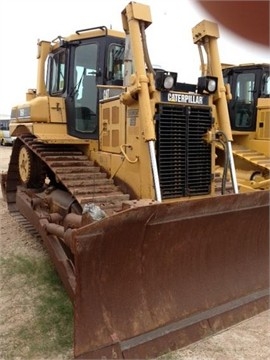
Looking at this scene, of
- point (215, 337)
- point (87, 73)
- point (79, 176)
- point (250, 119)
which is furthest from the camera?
point (250, 119)

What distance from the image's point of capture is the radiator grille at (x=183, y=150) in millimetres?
3783

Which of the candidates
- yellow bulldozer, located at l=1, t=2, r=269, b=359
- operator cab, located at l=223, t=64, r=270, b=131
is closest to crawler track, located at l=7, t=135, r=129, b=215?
yellow bulldozer, located at l=1, t=2, r=269, b=359

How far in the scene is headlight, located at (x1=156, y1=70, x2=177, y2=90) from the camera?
3.60m

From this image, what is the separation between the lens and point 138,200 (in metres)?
3.41

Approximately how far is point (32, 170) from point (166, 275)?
3.18m

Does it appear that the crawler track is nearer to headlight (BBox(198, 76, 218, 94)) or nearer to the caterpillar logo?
the caterpillar logo

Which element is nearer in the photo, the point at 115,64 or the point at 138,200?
the point at 138,200

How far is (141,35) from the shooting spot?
375 cm

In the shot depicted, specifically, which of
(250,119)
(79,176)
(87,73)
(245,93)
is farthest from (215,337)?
(245,93)

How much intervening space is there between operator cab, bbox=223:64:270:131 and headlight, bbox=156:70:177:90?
5349 millimetres

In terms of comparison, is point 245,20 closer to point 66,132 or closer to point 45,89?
point 66,132

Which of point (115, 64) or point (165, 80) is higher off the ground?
point (115, 64)

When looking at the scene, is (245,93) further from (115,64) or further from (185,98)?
(185,98)

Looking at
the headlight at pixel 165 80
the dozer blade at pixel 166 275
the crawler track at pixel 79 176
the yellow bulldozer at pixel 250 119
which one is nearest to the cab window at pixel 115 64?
the crawler track at pixel 79 176
